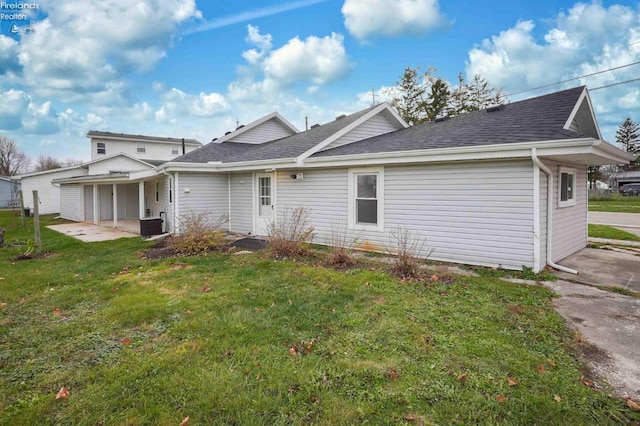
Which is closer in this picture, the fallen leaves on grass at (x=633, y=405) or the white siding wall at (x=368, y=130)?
the fallen leaves on grass at (x=633, y=405)

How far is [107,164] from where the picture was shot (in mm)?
21516

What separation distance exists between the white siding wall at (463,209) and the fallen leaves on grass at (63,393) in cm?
657

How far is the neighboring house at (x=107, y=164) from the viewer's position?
21.2 meters

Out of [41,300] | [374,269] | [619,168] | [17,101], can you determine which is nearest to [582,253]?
[374,269]

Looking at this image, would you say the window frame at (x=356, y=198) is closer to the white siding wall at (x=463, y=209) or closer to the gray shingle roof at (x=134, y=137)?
the white siding wall at (x=463, y=209)

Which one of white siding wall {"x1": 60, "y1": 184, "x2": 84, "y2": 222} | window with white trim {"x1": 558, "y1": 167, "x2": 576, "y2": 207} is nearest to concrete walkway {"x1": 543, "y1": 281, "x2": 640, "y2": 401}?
window with white trim {"x1": 558, "y1": 167, "x2": 576, "y2": 207}

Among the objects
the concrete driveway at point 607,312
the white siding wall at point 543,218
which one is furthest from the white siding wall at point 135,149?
the concrete driveway at point 607,312

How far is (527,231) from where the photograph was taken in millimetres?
6180

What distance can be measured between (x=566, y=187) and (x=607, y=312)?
4207 millimetres

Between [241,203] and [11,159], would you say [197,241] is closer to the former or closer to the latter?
[241,203]

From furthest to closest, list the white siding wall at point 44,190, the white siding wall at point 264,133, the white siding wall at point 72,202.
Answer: the white siding wall at point 44,190, the white siding wall at point 72,202, the white siding wall at point 264,133

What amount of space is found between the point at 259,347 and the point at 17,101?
21.3 metres

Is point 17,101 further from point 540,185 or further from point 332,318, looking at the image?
point 540,185

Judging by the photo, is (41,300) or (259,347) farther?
(41,300)
